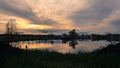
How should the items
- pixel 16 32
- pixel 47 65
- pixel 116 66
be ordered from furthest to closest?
pixel 16 32 < pixel 47 65 < pixel 116 66

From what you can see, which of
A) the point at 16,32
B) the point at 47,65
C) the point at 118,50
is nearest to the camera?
the point at 47,65

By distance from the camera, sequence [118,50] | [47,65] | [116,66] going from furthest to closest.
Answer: [118,50], [47,65], [116,66]

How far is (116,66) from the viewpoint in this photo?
67.7ft

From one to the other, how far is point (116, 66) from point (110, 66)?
505 millimetres

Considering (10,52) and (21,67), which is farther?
(10,52)

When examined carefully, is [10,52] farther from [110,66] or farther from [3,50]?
[110,66]

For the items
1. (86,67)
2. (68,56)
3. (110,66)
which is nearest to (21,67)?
(86,67)

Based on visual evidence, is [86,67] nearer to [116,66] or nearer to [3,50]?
[116,66]

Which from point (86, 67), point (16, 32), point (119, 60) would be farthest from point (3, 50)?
point (16, 32)

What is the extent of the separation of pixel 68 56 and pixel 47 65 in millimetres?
6608

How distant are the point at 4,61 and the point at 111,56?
850cm

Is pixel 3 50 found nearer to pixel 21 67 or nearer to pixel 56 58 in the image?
pixel 56 58

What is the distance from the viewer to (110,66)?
A: 20969 millimetres

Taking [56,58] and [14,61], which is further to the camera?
[56,58]
